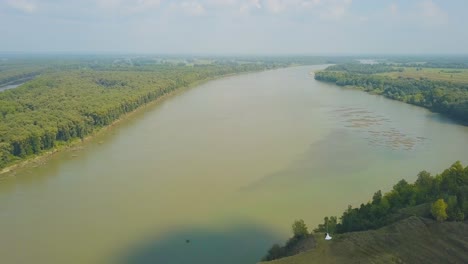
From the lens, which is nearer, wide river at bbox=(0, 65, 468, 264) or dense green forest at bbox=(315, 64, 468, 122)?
wide river at bbox=(0, 65, 468, 264)

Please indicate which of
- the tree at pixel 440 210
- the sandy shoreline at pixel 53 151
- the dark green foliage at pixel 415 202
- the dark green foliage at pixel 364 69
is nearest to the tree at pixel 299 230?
the dark green foliage at pixel 415 202

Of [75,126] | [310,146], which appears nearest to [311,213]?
[310,146]

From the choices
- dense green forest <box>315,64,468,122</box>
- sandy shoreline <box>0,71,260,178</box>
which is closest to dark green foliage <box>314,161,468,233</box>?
sandy shoreline <box>0,71,260,178</box>

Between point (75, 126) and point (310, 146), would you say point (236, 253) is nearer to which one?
point (310, 146)

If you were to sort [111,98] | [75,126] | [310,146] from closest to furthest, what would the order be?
[310,146]
[75,126]
[111,98]

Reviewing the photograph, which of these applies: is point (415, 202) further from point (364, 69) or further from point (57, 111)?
point (364, 69)

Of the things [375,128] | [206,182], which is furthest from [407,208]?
[375,128]

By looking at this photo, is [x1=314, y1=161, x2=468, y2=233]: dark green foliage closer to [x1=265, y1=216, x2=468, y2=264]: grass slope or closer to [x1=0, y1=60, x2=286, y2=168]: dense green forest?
[x1=265, y1=216, x2=468, y2=264]: grass slope
